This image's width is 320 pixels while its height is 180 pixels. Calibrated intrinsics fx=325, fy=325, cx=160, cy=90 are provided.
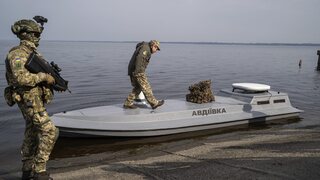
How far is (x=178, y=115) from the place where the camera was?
9.38m

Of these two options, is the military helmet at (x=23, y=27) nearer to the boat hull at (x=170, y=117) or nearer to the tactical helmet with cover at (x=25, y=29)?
the tactical helmet with cover at (x=25, y=29)

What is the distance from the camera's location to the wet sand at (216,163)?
547cm

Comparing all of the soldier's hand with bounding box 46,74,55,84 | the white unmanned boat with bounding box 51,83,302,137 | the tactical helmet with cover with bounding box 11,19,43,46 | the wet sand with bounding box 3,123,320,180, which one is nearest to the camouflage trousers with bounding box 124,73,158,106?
the white unmanned boat with bounding box 51,83,302,137

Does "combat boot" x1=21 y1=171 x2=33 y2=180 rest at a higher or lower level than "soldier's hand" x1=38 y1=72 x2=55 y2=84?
lower

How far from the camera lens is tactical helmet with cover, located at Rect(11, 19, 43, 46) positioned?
455 centimetres

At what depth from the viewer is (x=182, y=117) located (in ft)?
31.0

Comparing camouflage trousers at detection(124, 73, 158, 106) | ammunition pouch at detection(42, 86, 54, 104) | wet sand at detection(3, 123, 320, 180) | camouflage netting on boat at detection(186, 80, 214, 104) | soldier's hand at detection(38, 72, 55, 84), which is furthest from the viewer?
camouflage netting on boat at detection(186, 80, 214, 104)

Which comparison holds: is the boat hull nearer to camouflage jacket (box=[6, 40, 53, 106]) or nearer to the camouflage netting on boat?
the camouflage netting on boat

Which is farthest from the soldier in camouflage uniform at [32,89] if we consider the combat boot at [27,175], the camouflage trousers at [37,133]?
the combat boot at [27,175]

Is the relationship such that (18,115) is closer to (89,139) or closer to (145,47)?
(89,139)

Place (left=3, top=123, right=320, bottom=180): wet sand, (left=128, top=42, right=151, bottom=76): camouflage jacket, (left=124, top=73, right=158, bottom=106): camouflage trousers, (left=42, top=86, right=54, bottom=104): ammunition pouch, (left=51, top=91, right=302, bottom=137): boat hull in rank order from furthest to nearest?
(left=124, top=73, right=158, bottom=106): camouflage trousers < (left=128, top=42, right=151, bottom=76): camouflage jacket < (left=51, top=91, right=302, bottom=137): boat hull < (left=3, top=123, right=320, bottom=180): wet sand < (left=42, top=86, right=54, bottom=104): ammunition pouch

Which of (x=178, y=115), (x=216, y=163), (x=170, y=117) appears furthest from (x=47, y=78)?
(x=178, y=115)

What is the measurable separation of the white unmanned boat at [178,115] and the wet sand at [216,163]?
73cm

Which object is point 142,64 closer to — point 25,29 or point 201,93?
point 201,93
